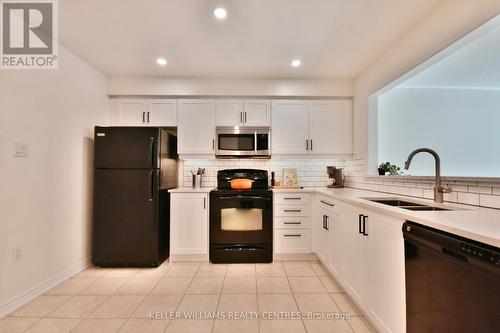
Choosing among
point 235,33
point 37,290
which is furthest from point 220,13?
point 37,290

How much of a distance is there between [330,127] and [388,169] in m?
1.02

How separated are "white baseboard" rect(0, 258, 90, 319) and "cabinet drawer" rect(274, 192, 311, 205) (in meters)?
2.41

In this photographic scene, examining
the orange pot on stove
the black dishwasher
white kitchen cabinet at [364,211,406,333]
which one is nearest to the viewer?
the black dishwasher

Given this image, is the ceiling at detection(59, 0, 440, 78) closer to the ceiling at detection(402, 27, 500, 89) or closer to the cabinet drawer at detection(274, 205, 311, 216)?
the ceiling at detection(402, 27, 500, 89)

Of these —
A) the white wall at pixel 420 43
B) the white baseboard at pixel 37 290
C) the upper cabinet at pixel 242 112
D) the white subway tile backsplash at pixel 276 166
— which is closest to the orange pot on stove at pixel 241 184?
the white subway tile backsplash at pixel 276 166

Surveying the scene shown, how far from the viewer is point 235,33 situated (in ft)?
7.29

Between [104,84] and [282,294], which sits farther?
[104,84]

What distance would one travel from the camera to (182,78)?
128 inches

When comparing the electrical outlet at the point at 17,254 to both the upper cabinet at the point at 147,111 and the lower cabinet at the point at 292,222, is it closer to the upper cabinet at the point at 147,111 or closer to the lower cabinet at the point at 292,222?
the upper cabinet at the point at 147,111

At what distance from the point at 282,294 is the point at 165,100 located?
2807 mm

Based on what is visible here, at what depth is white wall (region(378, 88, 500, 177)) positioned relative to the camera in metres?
2.66

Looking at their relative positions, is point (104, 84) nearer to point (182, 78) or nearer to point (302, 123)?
point (182, 78)

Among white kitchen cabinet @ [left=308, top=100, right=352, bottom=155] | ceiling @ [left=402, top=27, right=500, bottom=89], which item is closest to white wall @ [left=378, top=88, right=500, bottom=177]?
ceiling @ [left=402, top=27, right=500, bottom=89]

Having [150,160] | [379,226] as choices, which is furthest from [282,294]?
[150,160]
